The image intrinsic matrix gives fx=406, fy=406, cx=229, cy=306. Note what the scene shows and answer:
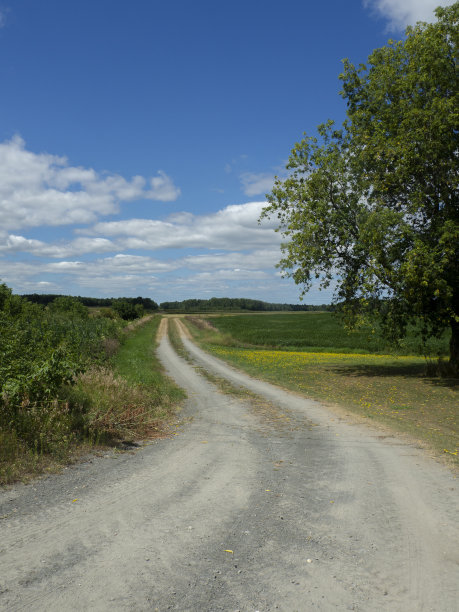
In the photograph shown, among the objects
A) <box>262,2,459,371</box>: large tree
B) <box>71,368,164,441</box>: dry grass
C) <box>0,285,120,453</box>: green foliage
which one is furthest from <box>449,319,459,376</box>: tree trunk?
<box>0,285,120,453</box>: green foliage

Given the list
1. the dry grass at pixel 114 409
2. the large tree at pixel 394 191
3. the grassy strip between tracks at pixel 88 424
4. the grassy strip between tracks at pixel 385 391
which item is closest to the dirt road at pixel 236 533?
the grassy strip between tracks at pixel 88 424

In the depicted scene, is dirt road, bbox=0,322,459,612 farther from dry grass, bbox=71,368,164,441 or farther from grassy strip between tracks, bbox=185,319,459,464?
grassy strip between tracks, bbox=185,319,459,464

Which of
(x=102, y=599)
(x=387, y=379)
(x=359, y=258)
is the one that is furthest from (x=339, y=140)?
(x=102, y=599)

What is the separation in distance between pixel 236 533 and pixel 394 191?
18.6 m

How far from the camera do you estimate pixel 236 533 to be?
5.09 meters

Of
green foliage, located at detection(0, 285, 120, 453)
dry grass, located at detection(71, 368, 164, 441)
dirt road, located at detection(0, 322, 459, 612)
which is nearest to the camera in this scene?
dirt road, located at detection(0, 322, 459, 612)

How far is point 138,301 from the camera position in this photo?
18812cm

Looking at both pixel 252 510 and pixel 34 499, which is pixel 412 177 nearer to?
pixel 252 510

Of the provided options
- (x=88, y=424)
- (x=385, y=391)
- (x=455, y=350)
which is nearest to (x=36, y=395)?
(x=88, y=424)

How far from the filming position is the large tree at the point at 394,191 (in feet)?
57.4

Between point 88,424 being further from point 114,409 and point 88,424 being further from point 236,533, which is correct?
point 236,533

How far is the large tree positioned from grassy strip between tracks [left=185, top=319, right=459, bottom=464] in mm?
2963

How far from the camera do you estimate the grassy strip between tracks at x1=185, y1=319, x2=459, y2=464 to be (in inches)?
437

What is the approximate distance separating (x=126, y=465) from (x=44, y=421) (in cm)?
203
